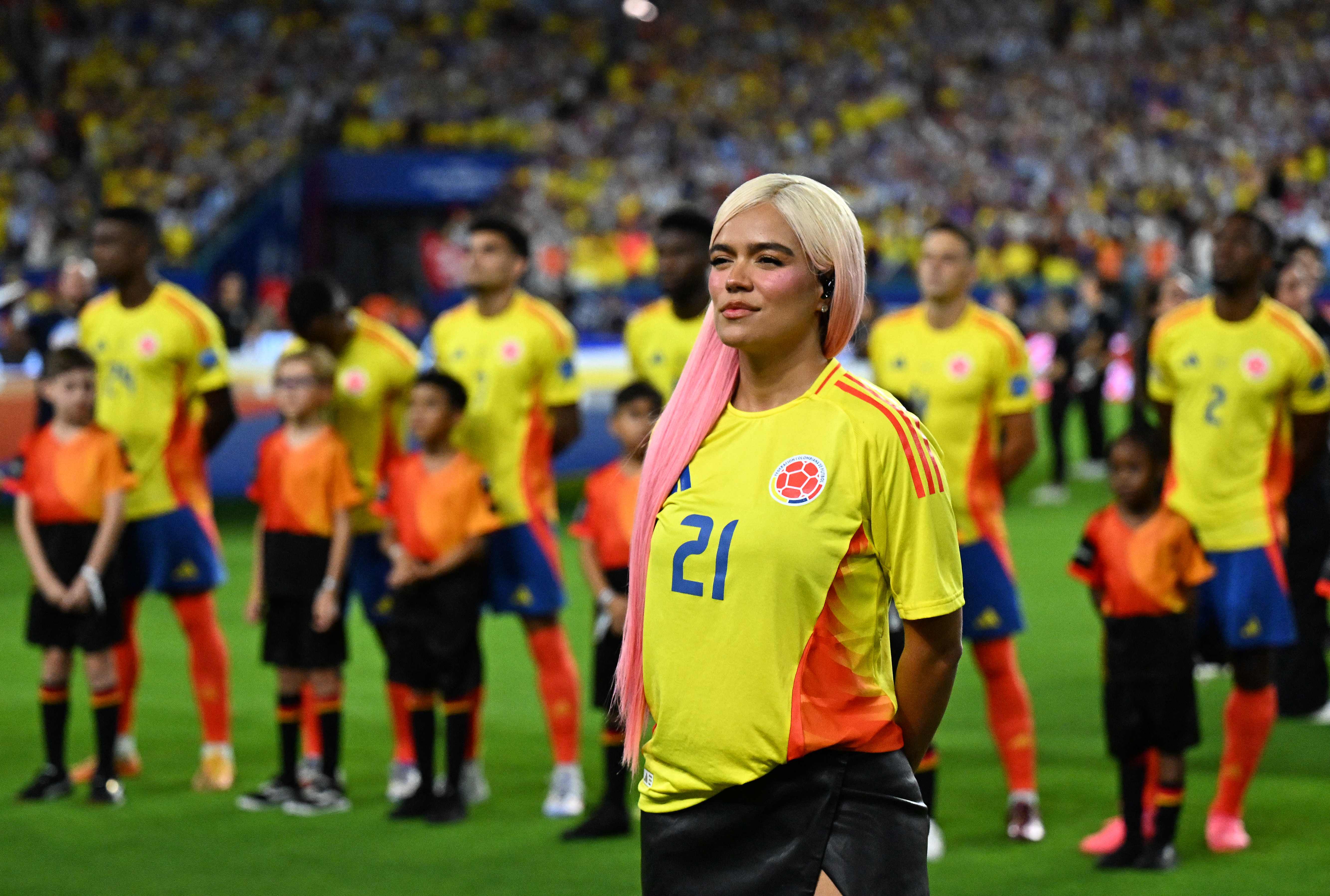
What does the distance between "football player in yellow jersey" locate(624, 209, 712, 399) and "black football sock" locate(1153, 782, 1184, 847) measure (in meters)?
2.19

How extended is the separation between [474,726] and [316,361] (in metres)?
1.51

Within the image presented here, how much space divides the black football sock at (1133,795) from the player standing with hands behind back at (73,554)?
3.71 m

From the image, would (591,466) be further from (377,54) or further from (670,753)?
(377,54)

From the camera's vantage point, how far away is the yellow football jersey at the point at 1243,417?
546 centimetres

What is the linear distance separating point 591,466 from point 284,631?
Result: 8.29 meters

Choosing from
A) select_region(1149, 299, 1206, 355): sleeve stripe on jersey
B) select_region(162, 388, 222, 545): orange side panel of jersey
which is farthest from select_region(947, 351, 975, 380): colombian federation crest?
select_region(162, 388, 222, 545): orange side panel of jersey

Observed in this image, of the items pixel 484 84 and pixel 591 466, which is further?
pixel 484 84

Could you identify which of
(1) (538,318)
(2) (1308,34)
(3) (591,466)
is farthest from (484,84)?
(1) (538,318)

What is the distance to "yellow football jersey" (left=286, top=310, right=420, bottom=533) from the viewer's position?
20.7 feet

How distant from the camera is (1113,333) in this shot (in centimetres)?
1534

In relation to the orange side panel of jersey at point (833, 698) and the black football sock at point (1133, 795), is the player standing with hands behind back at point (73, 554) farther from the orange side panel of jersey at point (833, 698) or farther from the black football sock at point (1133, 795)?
the orange side panel of jersey at point (833, 698)

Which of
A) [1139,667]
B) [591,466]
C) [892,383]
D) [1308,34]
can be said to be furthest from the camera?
[1308,34]

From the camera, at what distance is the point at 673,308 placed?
239 inches

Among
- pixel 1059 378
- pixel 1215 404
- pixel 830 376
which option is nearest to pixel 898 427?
pixel 830 376
